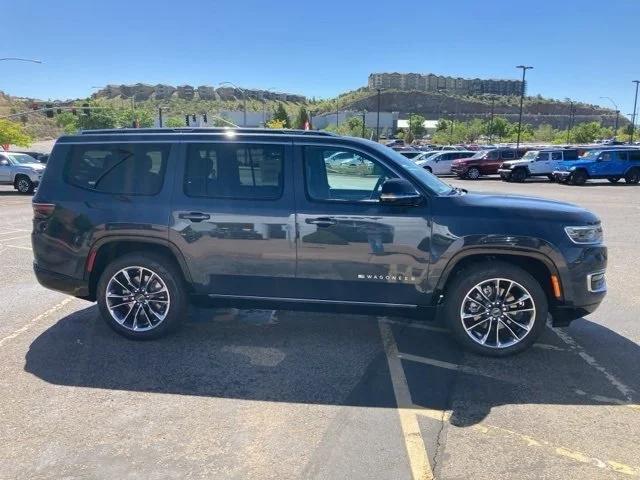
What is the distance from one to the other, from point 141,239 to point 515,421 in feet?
11.3

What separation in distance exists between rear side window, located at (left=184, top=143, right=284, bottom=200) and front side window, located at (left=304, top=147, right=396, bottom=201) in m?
0.28

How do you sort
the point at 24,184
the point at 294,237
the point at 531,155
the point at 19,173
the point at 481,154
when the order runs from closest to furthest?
the point at 294,237
the point at 19,173
the point at 24,184
the point at 531,155
the point at 481,154

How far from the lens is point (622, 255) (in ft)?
30.0

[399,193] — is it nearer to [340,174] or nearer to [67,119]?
[340,174]

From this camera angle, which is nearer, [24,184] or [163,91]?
[24,184]

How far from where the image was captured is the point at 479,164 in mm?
32562

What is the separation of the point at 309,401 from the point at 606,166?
94.0 ft

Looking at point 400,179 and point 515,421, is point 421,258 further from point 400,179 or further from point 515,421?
point 515,421

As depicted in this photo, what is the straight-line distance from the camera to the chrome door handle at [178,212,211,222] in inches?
185

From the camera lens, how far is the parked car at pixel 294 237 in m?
4.46

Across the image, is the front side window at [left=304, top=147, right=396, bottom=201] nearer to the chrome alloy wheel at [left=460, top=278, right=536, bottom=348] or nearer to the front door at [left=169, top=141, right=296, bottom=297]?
the front door at [left=169, top=141, right=296, bottom=297]

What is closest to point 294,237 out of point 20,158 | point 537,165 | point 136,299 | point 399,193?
point 399,193

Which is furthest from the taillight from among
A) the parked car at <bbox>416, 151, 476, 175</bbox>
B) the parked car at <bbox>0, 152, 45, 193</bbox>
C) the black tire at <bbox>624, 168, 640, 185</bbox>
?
the parked car at <bbox>416, 151, 476, 175</bbox>

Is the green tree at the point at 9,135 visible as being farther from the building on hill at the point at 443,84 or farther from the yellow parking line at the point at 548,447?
the building on hill at the point at 443,84
